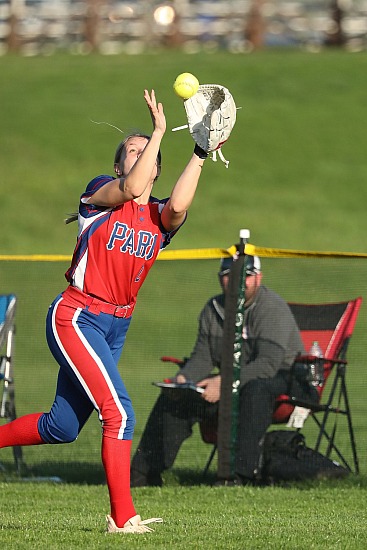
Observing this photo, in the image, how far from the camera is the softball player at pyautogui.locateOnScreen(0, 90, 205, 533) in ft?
17.3

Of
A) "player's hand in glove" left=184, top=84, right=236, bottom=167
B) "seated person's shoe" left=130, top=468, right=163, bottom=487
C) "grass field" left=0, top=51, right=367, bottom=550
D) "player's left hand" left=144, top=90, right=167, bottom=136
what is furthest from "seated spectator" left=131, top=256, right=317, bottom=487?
"player's left hand" left=144, top=90, right=167, bottom=136

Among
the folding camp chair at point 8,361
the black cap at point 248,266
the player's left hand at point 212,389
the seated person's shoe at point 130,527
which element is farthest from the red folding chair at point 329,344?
the seated person's shoe at point 130,527


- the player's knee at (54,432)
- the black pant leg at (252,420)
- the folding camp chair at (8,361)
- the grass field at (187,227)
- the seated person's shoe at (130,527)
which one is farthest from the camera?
the folding camp chair at (8,361)

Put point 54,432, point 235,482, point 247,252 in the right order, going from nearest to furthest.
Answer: point 54,432 → point 235,482 → point 247,252

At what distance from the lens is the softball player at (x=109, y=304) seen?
208 inches

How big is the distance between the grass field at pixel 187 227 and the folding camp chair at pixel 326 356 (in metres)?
0.19

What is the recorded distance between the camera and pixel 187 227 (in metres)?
20.3

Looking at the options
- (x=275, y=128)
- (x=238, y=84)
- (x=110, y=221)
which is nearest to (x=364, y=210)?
(x=275, y=128)

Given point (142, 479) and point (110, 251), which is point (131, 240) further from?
point (142, 479)

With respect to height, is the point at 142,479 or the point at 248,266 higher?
the point at 248,266

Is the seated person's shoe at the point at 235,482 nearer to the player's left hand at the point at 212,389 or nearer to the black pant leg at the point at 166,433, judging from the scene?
the black pant leg at the point at 166,433

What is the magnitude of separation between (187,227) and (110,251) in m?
15.0

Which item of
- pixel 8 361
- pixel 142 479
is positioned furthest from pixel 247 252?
pixel 8 361

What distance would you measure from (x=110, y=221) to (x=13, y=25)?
27520 millimetres
